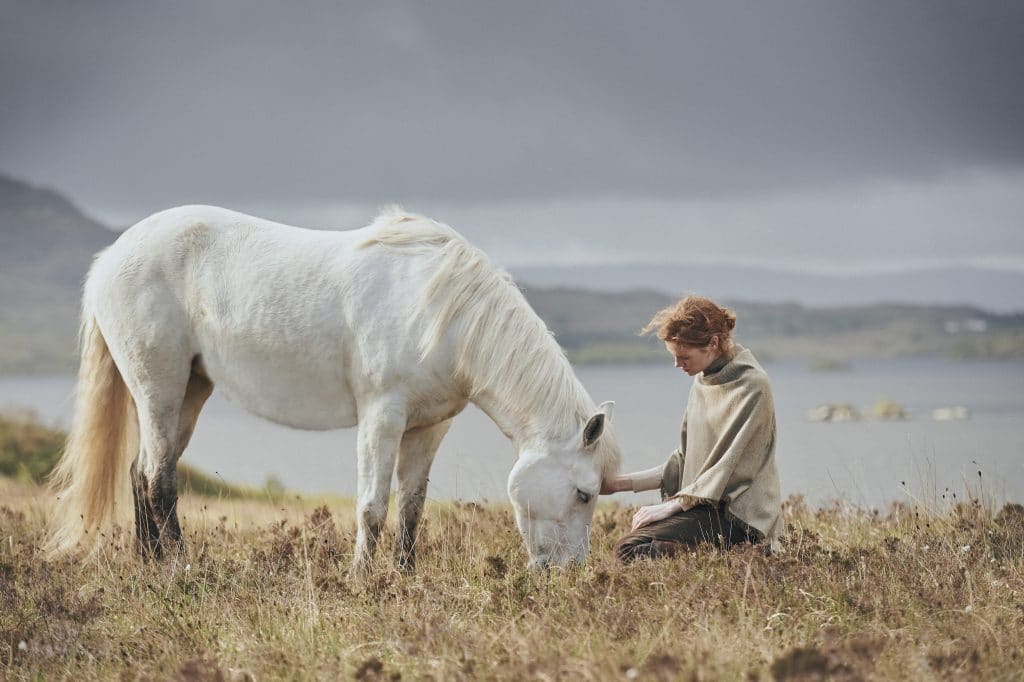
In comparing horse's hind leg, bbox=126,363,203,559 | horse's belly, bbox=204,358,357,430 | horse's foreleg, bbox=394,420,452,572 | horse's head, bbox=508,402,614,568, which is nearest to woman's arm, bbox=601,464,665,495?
horse's head, bbox=508,402,614,568

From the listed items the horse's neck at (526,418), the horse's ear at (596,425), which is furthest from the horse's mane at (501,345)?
the horse's ear at (596,425)

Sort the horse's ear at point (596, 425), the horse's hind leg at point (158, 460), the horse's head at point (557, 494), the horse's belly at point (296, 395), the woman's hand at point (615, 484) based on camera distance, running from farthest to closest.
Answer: the horse's hind leg at point (158, 460) → the horse's belly at point (296, 395) → the woman's hand at point (615, 484) → the horse's head at point (557, 494) → the horse's ear at point (596, 425)

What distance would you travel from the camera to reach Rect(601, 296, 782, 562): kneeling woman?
5.14 meters

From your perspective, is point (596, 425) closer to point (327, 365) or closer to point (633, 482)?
point (633, 482)

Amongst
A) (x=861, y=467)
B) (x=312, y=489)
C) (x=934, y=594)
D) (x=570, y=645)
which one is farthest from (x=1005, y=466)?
(x=312, y=489)

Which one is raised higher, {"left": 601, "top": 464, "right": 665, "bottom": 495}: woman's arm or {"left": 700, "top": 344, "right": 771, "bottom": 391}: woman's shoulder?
{"left": 700, "top": 344, "right": 771, "bottom": 391}: woman's shoulder

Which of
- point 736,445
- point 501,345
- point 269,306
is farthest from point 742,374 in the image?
point 269,306

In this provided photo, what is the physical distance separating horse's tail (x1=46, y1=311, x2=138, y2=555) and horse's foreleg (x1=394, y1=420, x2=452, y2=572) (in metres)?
2.02

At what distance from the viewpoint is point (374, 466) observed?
5758 mm

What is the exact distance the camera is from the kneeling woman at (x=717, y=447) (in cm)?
514

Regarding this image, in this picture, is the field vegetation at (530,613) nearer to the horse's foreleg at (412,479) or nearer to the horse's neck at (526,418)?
the horse's foreleg at (412,479)

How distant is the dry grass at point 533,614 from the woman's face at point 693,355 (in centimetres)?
95

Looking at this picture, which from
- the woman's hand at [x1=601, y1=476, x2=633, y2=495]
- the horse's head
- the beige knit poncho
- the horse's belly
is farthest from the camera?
the horse's belly

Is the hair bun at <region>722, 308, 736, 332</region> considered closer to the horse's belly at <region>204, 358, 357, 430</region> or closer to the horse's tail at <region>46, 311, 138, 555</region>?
the horse's belly at <region>204, 358, 357, 430</region>
